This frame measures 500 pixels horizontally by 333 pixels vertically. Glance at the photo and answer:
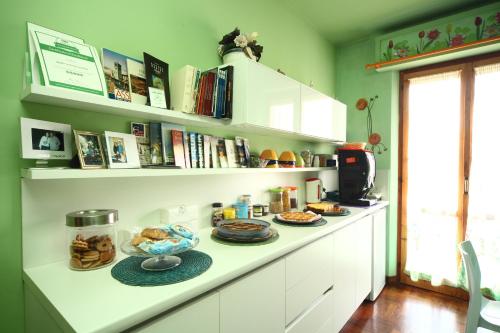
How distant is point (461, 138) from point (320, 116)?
4.80 feet

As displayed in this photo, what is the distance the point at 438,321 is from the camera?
224 cm

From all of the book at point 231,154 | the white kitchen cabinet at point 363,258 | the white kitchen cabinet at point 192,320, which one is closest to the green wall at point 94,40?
the book at point 231,154

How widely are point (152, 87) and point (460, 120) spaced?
2806 millimetres

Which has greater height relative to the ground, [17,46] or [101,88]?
[17,46]

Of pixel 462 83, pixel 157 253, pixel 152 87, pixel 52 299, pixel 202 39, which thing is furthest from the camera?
pixel 462 83

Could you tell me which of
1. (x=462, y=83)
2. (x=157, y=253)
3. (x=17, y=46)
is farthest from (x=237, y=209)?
(x=462, y=83)

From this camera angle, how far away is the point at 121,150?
47.8 inches

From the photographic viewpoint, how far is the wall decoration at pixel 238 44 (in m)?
1.67

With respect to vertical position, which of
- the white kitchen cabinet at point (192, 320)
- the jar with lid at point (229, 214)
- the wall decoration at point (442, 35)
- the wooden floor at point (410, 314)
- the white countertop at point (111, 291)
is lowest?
the wooden floor at point (410, 314)

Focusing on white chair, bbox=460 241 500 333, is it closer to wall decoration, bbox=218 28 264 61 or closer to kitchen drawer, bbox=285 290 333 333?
kitchen drawer, bbox=285 290 333 333

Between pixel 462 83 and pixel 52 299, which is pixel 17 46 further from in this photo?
pixel 462 83

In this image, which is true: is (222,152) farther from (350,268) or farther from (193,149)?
(350,268)

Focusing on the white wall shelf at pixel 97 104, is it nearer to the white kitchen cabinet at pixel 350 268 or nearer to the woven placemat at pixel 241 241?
the woven placemat at pixel 241 241

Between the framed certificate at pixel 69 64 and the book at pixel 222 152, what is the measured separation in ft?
2.53
